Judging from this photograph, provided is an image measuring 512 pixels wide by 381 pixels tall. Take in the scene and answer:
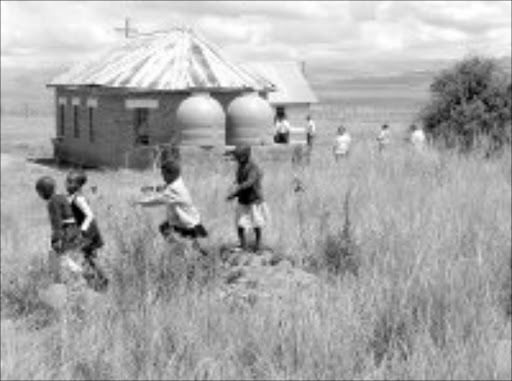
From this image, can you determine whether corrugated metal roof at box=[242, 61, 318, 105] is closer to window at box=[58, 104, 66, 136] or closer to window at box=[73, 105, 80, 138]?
window at box=[58, 104, 66, 136]

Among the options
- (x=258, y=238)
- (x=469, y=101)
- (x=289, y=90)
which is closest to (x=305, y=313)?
(x=258, y=238)

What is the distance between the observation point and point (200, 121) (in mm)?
23016

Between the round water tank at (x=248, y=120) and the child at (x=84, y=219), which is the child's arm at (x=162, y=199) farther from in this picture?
the round water tank at (x=248, y=120)

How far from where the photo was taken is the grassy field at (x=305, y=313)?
18.4 ft

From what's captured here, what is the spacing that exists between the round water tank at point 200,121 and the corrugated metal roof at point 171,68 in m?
1.02

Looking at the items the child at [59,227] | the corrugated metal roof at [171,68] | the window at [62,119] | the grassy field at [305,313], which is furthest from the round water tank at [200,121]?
the child at [59,227]

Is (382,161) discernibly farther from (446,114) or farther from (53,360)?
(53,360)

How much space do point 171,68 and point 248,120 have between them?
105 inches

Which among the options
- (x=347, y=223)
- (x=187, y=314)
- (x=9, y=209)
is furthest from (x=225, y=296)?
(x=9, y=209)

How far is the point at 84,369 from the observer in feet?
18.6

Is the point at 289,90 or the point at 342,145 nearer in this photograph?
the point at 342,145

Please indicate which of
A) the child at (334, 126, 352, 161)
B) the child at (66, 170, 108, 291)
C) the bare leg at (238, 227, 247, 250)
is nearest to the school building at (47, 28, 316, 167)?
the child at (334, 126, 352, 161)

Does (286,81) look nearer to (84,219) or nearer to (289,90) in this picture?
(289,90)

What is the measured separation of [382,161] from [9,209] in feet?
20.9
